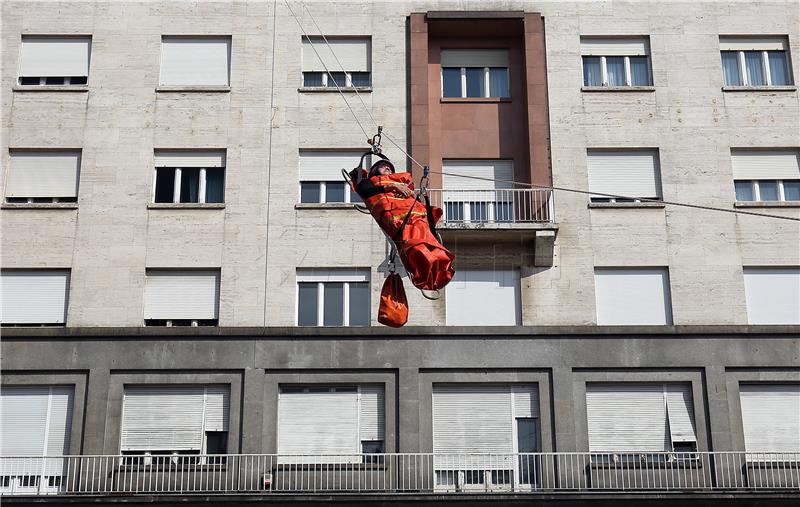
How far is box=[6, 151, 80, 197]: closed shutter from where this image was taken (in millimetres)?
26500

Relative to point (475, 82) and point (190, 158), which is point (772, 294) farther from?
point (190, 158)

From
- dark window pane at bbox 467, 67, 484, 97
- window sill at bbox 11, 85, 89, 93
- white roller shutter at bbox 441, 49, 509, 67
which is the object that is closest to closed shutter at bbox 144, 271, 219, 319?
window sill at bbox 11, 85, 89, 93

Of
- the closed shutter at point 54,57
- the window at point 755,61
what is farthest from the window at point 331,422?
the window at point 755,61

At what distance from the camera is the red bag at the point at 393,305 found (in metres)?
17.7

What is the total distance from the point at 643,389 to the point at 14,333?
13269 millimetres

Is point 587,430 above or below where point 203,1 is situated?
below

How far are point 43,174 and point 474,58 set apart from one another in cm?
1020

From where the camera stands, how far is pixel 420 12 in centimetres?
2769

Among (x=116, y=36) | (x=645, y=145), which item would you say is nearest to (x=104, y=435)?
(x=116, y=36)

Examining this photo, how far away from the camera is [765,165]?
26.7 m

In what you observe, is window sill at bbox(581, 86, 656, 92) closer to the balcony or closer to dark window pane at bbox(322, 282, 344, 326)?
dark window pane at bbox(322, 282, 344, 326)

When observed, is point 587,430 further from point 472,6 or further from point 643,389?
point 472,6

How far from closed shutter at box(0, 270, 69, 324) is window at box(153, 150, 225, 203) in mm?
2851

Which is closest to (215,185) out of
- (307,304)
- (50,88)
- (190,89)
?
(190,89)
